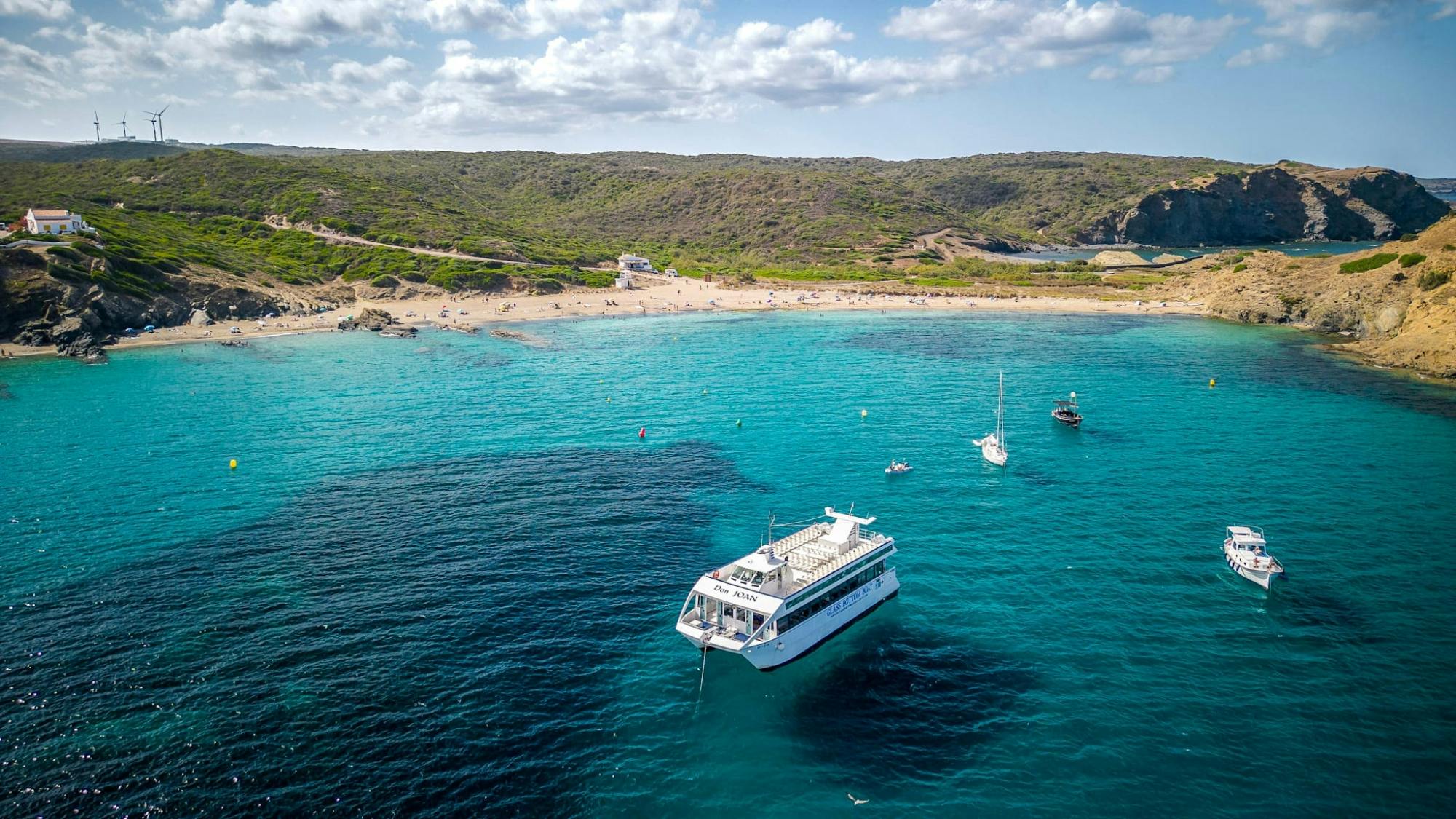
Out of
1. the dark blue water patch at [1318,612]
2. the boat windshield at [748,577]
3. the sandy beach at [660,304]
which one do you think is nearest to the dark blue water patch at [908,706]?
the boat windshield at [748,577]

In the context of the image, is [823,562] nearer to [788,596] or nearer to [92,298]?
[788,596]

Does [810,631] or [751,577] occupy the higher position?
[751,577]

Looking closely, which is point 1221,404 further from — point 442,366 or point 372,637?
point 442,366

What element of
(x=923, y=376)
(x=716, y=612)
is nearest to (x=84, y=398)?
(x=716, y=612)

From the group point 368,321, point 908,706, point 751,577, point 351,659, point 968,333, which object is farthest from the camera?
point 368,321

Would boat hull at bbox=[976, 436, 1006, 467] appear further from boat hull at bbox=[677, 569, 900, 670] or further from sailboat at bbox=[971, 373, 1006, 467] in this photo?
boat hull at bbox=[677, 569, 900, 670]

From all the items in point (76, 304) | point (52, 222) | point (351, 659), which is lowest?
point (351, 659)

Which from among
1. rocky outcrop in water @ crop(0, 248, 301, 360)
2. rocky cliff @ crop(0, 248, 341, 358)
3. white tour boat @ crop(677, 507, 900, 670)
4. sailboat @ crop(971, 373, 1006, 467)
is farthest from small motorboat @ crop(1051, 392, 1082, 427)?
rocky cliff @ crop(0, 248, 341, 358)

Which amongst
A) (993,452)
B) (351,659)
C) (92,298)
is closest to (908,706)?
(351,659)
